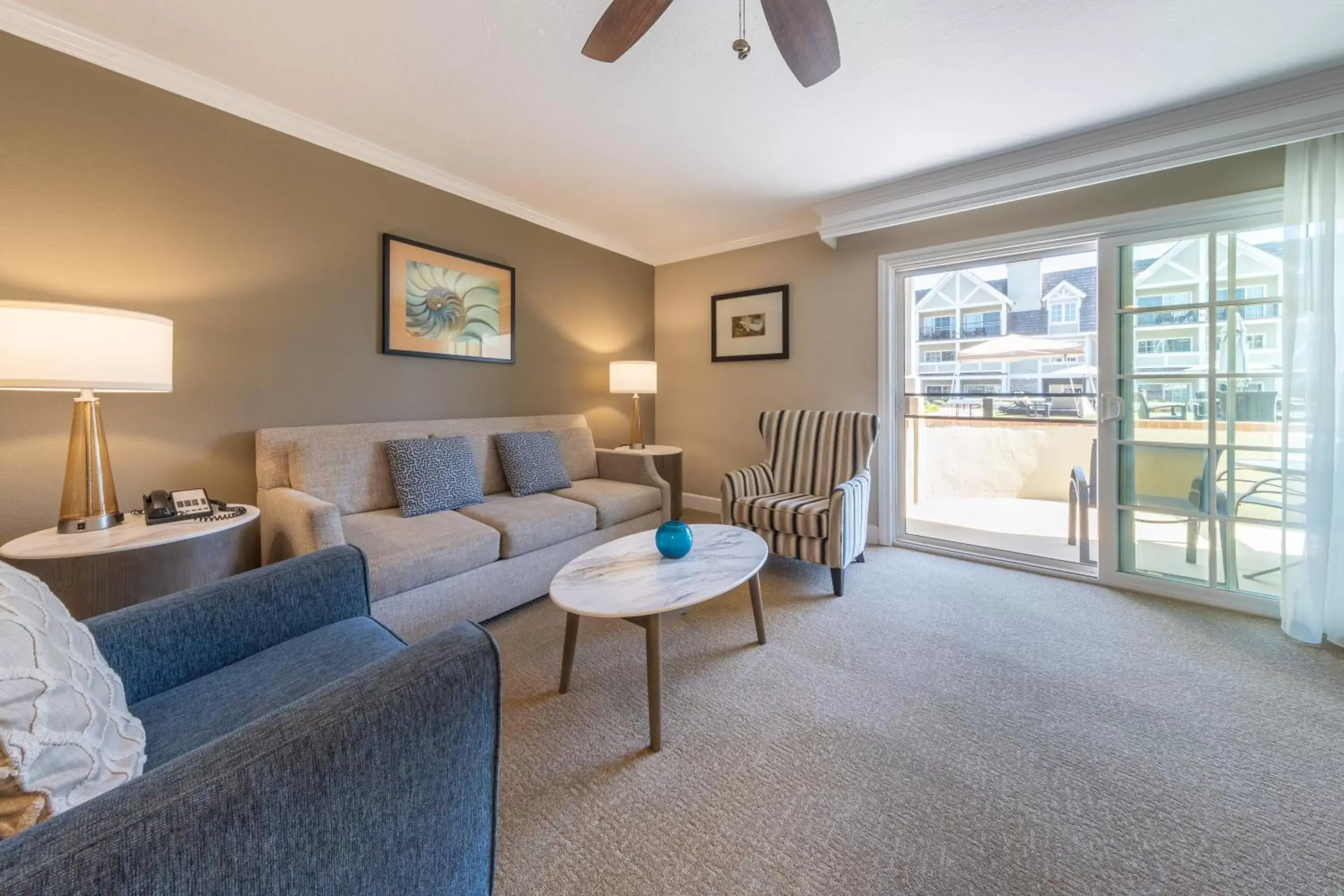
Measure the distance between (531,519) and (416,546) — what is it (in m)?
0.55

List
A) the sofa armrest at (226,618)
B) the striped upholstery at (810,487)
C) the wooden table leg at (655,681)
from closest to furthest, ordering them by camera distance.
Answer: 1. the sofa armrest at (226,618)
2. the wooden table leg at (655,681)
3. the striped upholstery at (810,487)

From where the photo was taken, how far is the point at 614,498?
2.88 meters

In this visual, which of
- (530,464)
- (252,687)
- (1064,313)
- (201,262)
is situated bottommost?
(252,687)

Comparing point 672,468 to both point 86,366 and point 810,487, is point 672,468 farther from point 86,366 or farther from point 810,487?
point 86,366

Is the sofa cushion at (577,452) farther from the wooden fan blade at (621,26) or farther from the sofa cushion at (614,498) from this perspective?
the wooden fan blade at (621,26)

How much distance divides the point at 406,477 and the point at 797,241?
3.09 meters

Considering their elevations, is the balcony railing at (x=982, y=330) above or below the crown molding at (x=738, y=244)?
below

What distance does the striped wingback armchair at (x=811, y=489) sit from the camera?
2.56 metres

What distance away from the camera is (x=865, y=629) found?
218 cm

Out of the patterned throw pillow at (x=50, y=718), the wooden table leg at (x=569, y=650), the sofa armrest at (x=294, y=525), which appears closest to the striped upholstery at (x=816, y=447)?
the wooden table leg at (x=569, y=650)

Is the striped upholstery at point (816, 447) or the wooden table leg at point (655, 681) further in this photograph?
the striped upholstery at point (816, 447)

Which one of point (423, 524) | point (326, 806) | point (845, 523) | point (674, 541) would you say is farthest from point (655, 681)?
point (845, 523)

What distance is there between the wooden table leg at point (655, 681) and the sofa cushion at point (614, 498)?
1.32 meters

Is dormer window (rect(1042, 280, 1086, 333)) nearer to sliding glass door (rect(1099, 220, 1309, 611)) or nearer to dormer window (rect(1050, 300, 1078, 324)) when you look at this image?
dormer window (rect(1050, 300, 1078, 324))
